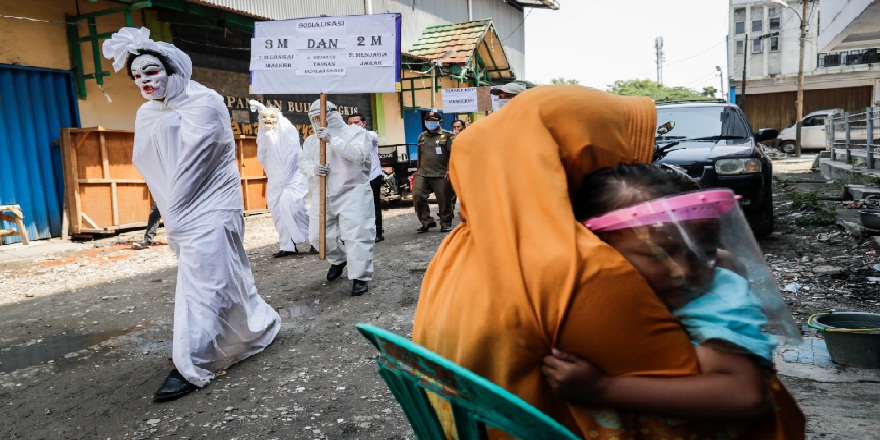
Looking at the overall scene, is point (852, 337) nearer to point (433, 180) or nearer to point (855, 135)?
point (433, 180)

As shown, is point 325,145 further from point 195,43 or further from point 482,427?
point 195,43

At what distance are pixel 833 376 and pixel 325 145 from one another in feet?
14.0

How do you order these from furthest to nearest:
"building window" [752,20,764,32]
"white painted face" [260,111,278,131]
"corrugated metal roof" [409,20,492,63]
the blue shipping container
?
"building window" [752,20,764,32] < "corrugated metal roof" [409,20,492,63] < the blue shipping container < "white painted face" [260,111,278,131]

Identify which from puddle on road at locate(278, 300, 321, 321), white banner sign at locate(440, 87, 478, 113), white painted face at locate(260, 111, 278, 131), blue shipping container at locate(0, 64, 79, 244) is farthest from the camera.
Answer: white banner sign at locate(440, 87, 478, 113)

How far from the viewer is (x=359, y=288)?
5.66 meters

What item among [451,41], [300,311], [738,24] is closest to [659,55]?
[738,24]

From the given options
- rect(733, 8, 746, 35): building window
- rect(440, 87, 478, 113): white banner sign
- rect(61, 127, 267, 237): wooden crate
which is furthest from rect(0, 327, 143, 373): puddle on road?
rect(733, 8, 746, 35): building window

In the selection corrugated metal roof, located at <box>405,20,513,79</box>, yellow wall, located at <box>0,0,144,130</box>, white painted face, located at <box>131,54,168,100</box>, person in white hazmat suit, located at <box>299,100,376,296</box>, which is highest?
corrugated metal roof, located at <box>405,20,513,79</box>

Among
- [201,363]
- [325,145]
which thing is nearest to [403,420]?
[201,363]

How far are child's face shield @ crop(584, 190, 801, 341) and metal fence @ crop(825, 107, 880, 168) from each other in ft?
35.0

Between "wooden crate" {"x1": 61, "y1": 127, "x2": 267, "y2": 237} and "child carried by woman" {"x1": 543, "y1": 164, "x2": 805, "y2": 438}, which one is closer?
"child carried by woman" {"x1": 543, "y1": 164, "x2": 805, "y2": 438}

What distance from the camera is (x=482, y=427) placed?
3.49ft

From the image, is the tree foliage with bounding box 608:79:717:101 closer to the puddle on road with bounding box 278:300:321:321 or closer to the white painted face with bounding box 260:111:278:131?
the white painted face with bounding box 260:111:278:131

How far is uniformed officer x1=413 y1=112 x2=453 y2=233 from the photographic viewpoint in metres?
9.62
